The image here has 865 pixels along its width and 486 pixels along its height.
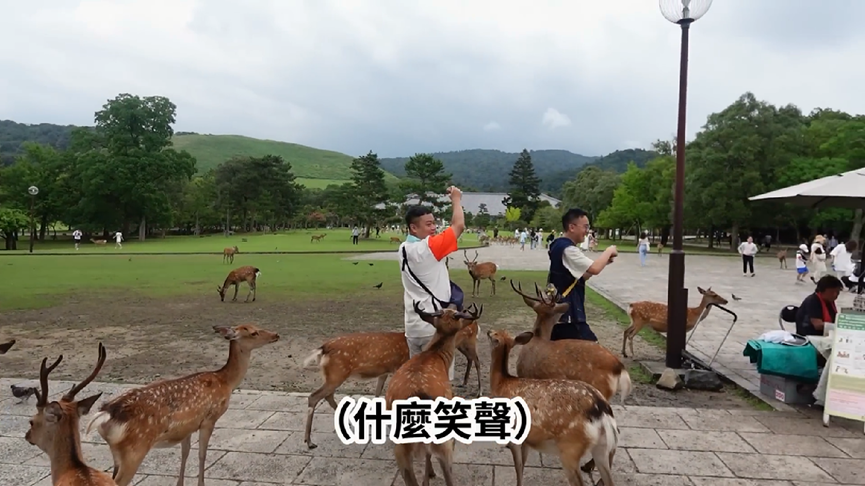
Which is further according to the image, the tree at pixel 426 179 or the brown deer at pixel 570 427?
the tree at pixel 426 179

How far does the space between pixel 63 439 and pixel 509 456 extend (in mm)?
2772

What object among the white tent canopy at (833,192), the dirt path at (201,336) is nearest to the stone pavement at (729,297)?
the dirt path at (201,336)

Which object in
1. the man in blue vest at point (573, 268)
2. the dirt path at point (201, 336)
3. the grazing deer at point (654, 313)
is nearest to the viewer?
the man in blue vest at point (573, 268)

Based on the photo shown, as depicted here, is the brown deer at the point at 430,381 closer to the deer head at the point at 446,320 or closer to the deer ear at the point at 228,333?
the deer head at the point at 446,320

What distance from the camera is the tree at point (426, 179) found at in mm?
45062

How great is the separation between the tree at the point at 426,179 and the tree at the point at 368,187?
178 inches

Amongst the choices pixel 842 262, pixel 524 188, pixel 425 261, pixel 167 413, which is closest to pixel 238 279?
pixel 167 413

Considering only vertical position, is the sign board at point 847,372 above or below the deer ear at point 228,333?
below

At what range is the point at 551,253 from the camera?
177 inches

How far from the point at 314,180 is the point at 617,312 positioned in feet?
475

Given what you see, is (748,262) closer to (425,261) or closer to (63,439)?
(425,261)

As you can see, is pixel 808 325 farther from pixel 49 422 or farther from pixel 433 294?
pixel 49 422

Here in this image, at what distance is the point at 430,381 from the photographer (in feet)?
11.0

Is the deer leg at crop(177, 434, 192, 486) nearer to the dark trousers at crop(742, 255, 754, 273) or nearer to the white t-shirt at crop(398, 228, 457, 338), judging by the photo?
the white t-shirt at crop(398, 228, 457, 338)
